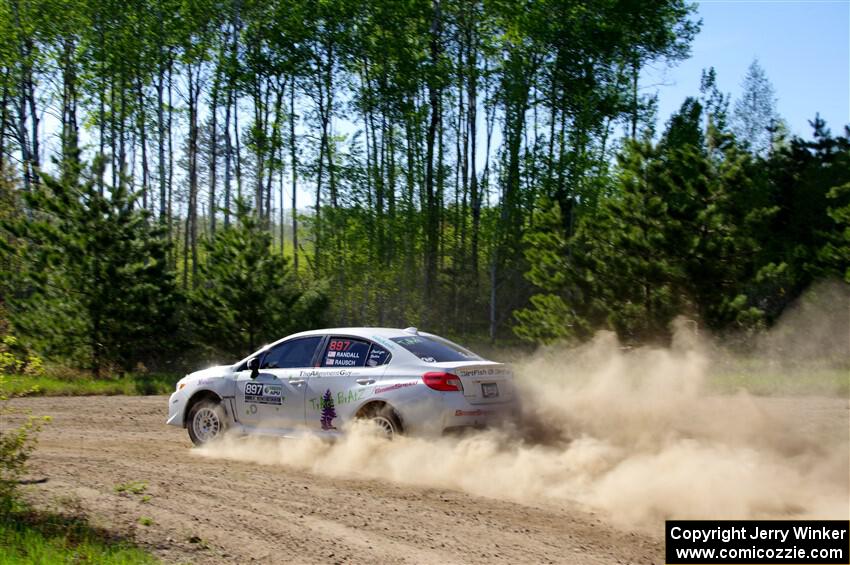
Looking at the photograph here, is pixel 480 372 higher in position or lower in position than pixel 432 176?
lower

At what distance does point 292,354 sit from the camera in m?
11.4

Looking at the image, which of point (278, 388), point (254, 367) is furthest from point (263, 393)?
point (254, 367)

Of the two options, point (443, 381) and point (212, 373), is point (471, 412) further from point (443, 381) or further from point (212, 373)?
point (212, 373)

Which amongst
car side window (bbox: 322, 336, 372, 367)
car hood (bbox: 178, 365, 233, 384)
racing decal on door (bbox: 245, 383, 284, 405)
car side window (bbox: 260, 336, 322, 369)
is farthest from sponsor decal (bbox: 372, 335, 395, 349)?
car hood (bbox: 178, 365, 233, 384)

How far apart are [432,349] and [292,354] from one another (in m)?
2.11

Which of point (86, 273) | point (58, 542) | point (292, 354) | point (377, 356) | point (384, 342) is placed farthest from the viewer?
point (86, 273)

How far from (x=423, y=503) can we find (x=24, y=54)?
36580 millimetres

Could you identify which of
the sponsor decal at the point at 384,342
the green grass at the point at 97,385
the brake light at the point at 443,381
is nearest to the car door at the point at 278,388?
the sponsor decal at the point at 384,342

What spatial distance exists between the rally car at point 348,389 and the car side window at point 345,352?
0.01m

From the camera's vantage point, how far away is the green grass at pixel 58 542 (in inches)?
246

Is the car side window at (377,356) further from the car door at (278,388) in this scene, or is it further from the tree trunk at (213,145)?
the tree trunk at (213,145)

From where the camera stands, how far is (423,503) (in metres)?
8.28

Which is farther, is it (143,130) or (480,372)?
(143,130)

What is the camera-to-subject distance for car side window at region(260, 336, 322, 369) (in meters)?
11.2
